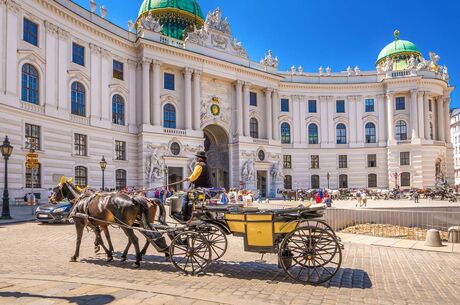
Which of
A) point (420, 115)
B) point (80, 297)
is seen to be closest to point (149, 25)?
point (420, 115)

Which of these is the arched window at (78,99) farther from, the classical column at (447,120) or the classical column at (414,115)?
the classical column at (447,120)

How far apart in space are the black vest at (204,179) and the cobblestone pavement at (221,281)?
6.39ft

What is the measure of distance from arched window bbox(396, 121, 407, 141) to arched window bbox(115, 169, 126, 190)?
39548 mm

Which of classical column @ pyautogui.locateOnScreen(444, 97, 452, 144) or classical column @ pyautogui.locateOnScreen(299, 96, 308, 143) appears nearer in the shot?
classical column @ pyautogui.locateOnScreen(299, 96, 308, 143)

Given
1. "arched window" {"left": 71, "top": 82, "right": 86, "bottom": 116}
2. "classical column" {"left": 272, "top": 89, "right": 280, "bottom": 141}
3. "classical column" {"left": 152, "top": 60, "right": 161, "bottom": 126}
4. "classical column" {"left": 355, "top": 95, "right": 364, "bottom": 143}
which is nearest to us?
"arched window" {"left": 71, "top": 82, "right": 86, "bottom": 116}

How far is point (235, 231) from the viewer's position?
27.7 ft

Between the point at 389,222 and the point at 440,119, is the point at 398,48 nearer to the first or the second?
the point at 440,119

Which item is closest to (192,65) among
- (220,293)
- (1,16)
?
(1,16)

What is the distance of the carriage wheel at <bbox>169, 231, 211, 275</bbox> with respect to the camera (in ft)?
27.1

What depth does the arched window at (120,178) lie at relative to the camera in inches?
1497

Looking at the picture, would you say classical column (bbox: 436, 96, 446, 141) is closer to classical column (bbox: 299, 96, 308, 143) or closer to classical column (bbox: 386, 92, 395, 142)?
classical column (bbox: 386, 92, 395, 142)

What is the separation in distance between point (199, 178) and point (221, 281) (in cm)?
262

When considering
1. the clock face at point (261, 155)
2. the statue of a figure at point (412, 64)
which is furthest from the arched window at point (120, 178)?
the statue of a figure at point (412, 64)

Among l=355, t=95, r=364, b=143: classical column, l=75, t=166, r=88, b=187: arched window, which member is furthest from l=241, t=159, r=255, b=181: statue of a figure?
l=355, t=95, r=364, b=143: classical column
